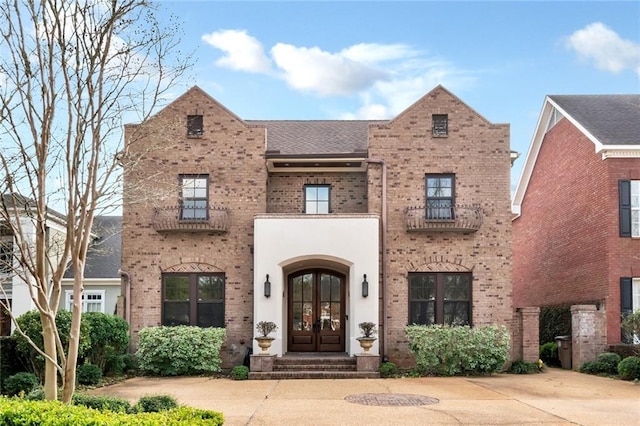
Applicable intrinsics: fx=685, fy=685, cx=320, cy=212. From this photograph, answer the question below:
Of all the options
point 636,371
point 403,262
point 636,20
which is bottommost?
point 636,371

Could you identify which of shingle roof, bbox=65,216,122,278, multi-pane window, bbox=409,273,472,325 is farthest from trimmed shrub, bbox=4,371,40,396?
shingle roof, bbox=65,216,122,278

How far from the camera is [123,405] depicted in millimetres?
8961

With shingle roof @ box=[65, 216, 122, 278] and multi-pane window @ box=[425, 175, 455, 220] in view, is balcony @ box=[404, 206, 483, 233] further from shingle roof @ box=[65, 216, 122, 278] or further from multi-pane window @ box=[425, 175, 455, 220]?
shingle roof @ box=[65, 216, 122, 278]

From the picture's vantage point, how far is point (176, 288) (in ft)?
61.5

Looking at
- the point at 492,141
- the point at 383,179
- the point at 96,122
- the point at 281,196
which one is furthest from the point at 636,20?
the point at 96,122

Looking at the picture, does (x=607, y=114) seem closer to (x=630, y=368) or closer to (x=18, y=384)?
(x=630, y=368)

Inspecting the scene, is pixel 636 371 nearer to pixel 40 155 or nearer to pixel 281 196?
pixel 281 196

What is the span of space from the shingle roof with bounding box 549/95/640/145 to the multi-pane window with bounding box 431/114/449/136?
4.56 meters

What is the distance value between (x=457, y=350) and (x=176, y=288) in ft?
25.1

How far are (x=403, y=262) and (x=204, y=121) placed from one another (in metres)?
6.72

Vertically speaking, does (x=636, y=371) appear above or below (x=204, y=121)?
below

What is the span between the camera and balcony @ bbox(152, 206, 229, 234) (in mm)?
18359

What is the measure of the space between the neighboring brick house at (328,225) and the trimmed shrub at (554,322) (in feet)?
10.6

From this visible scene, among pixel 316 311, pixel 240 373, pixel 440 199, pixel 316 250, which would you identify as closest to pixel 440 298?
pixel 440 199
